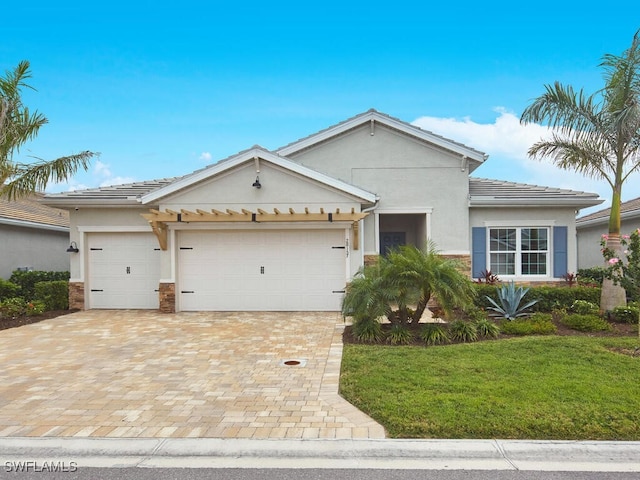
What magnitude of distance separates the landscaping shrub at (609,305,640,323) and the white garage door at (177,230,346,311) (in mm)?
6679

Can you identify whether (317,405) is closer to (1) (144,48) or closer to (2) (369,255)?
(2) (369,255)

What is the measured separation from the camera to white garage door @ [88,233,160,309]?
12.0 metres

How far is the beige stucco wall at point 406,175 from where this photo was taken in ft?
42.1

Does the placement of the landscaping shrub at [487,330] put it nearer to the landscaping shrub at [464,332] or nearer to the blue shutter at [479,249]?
the landscaping shrub at [464,332]

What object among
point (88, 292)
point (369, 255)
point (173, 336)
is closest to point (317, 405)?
point (173, 336)

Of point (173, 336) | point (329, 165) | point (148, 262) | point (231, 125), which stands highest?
point (231, 125)

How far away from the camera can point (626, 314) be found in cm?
917

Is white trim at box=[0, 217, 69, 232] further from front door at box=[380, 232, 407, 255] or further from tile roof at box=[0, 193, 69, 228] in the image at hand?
front door at box=[380, 232, 407, 255]

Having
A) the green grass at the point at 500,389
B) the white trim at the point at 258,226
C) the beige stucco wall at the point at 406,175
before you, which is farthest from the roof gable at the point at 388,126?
the green grass at the point at 500,389

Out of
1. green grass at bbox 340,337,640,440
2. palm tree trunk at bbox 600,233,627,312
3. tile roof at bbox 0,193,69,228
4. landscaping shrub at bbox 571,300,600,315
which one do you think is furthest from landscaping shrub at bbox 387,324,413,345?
tile roof at bbox 0,193,69,228

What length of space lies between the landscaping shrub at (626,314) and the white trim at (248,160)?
6.43 m

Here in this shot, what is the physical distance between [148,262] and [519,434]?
10922 millimetres

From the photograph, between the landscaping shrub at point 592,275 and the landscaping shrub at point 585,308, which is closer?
the landscaping shrub at point 585,308

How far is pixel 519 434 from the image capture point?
398 cm
